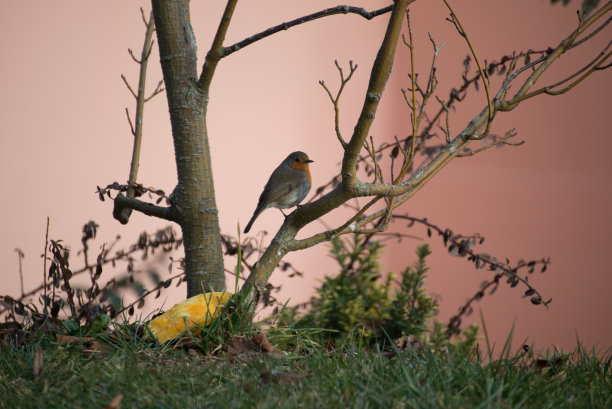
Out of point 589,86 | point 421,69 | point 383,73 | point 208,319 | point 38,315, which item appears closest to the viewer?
point 383,73

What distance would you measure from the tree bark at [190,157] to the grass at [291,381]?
0.41 metres

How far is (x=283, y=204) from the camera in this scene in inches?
129

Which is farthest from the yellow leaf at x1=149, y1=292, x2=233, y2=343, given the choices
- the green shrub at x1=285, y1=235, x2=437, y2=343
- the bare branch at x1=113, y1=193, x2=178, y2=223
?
the green shrub at x1=285, y1=235, x2=437, y2=343

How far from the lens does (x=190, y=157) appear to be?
2.34 m

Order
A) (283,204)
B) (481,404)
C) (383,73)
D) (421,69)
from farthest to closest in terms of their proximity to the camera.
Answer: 1. (421,69)
2. (283,204)
3. (383,73)
4. (481,404)

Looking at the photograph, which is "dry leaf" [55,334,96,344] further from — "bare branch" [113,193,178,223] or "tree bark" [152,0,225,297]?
"bare branch" [113,193,178,223]

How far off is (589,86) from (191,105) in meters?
3.60

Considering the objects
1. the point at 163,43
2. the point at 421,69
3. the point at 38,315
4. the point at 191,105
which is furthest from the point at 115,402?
the point at 421,69

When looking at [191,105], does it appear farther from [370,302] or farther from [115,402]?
[370,302]

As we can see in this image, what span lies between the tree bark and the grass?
41 cm

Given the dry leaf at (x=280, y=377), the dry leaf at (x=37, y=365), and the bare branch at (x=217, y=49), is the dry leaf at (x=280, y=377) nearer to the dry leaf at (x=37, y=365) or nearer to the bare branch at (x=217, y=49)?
the dry leaf at (x=37, y=365)

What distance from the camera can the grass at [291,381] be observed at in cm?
154

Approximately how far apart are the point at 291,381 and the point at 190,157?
3.16ft

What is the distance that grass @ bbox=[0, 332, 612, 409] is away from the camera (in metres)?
1.54
